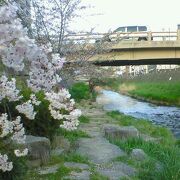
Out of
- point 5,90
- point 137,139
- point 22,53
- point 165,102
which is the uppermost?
point 22,53

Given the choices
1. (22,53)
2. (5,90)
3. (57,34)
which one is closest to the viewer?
(22,53)

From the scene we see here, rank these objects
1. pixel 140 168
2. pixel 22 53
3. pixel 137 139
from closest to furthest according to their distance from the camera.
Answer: pixel 22 53
pixel 140 168
pixel 137 139

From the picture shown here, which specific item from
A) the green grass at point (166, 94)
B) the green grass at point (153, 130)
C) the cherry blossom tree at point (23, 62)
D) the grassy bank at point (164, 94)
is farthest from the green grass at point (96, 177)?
the green grass at point (166, 94)

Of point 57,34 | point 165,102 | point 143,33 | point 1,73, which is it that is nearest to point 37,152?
point 1,73

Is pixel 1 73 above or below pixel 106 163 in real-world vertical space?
above

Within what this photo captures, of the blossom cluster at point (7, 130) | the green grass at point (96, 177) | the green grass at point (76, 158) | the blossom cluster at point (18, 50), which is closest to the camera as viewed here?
the blossom cluster at point (18, 50)

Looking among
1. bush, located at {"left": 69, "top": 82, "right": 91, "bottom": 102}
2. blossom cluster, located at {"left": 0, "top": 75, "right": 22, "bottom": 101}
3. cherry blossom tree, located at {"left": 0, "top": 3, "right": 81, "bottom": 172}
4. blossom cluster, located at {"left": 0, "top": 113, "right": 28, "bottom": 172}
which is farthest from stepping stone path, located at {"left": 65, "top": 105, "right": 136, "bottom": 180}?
bush, located at {"left": 69, "top": 82, "right": 91, "bottom": 102}

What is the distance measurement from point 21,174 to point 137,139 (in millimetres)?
4751

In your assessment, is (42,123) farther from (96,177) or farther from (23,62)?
(23,62)

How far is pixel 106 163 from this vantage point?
7.50 m

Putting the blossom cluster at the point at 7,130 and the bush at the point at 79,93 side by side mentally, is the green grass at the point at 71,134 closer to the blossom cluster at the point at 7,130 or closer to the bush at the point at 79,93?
the blossom cluster at the point at 7,130

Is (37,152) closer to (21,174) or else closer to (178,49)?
(21,174)

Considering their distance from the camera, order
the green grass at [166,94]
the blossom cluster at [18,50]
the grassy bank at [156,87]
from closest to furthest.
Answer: the blossom cluster at [18,50], the green grass at [166,94], the grassy bank at [156,87]

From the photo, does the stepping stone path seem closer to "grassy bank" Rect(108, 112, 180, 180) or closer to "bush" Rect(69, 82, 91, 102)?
"grassy bank" Rect(108, 112, 180, 180)
